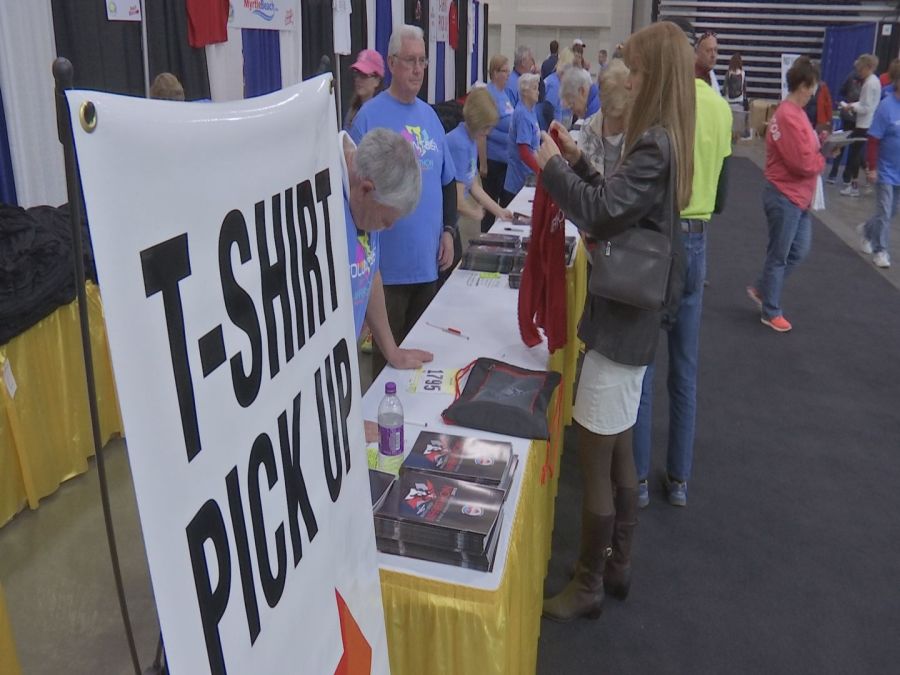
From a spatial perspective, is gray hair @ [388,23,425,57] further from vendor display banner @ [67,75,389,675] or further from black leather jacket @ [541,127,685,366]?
vendor display banner @ [67,75,389,675]

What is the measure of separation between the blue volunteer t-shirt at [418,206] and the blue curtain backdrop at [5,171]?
6.53ft

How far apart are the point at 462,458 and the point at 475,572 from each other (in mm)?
301

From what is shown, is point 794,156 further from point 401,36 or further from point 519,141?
point 401,36

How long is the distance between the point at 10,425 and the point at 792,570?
254 cm

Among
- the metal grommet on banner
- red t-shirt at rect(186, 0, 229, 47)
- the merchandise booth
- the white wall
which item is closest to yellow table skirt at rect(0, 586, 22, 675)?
the merchandise booth

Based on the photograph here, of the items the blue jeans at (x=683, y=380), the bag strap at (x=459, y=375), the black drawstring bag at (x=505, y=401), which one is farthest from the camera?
the blue jeans at (x=683, y=380)

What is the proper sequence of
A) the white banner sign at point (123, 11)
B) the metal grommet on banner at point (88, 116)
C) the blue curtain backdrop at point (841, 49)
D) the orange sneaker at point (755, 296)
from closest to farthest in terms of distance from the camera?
the metal grommet on banner at point (88, 116) → the white banner sign at point (123, 11) → the orange sneaker at point (755, 296) → the blue curtain backdrop at point (841, 49)

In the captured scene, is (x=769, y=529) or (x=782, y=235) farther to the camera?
(x=782, y=235)

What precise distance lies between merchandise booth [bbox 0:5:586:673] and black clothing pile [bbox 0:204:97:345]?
0.7 inches

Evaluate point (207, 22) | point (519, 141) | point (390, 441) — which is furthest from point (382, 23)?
point (390, 441)

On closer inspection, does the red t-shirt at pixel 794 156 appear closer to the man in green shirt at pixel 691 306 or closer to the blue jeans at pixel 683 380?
the man in green shirt at pixel 691 306

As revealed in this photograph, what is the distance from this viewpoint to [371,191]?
147 cm

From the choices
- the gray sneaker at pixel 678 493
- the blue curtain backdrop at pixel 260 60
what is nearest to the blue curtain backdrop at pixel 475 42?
the blue curtain backdrop at pixel 260 60

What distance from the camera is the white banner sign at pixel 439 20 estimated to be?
9599mm
